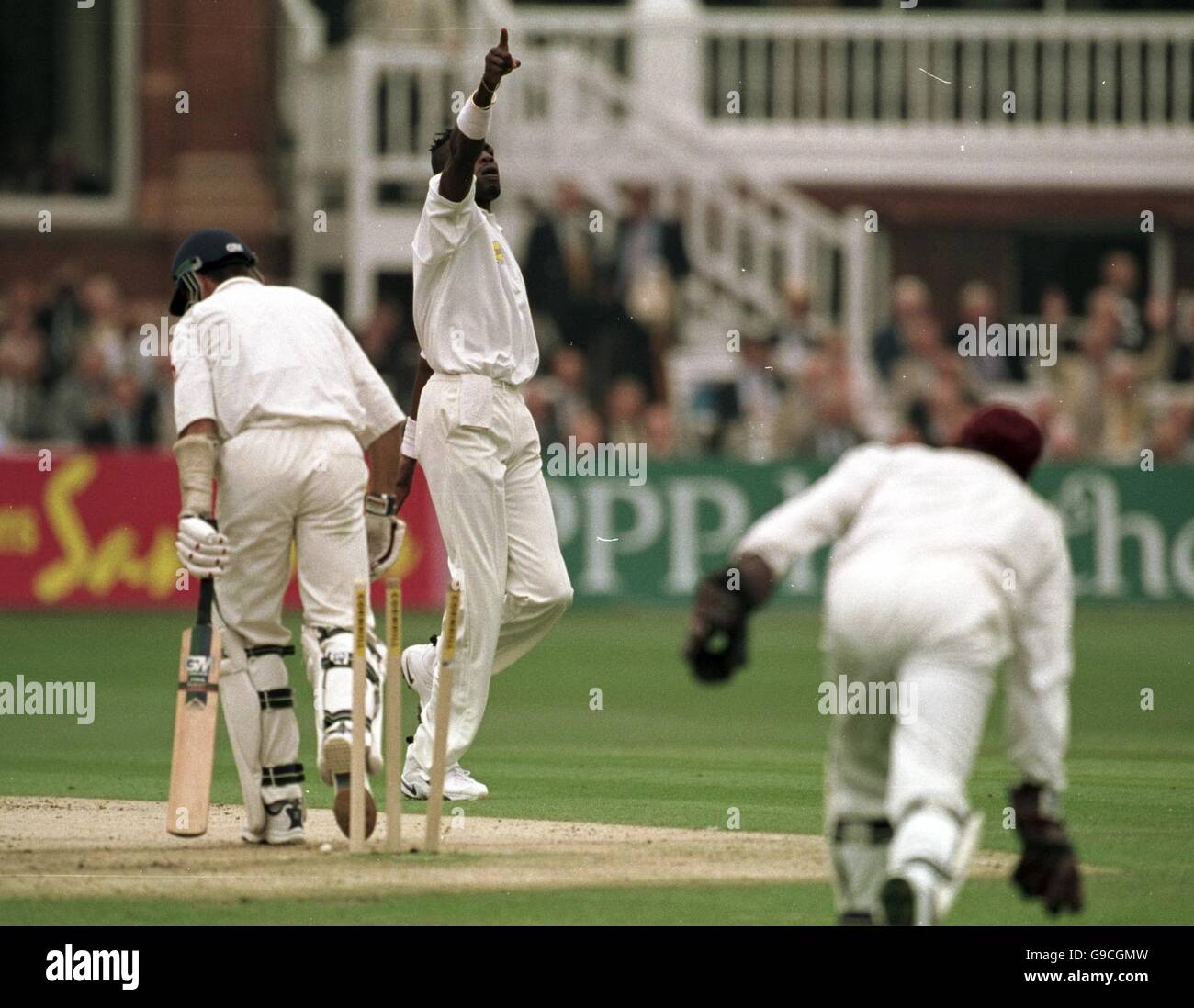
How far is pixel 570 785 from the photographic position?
10477 mm

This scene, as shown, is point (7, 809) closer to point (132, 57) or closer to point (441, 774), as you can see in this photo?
point (441, 774)

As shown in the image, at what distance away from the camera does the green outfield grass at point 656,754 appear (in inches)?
293

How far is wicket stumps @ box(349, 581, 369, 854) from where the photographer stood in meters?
7.99

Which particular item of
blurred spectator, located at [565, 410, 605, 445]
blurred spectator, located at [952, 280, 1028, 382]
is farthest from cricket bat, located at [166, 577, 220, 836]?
blurred spectator, located at [952, 280, 1028, 382]

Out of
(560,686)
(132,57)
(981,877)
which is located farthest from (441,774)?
(132,57)

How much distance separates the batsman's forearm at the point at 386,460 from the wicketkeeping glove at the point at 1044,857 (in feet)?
11.6

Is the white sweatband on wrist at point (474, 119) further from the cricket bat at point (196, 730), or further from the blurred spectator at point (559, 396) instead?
the blurred spectator at point (559, 396)

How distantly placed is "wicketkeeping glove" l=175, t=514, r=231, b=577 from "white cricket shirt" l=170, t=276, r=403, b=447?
447 mm

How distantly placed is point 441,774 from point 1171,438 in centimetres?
1369

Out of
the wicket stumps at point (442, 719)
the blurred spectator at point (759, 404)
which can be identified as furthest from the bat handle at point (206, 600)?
the blurred spectator at point (759, 404)

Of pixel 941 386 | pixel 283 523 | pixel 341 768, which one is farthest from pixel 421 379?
pixel 941 386

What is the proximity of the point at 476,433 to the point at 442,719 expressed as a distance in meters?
1.52

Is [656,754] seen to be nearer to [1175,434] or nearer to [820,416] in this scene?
[820,416]

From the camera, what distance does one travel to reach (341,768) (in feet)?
27.4
